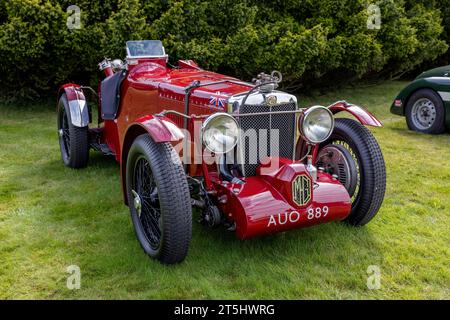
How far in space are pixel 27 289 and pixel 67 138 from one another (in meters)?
2.99

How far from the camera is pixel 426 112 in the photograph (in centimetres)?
740

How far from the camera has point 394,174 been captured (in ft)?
17.6

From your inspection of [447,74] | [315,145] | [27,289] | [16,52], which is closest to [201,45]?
[16,52]

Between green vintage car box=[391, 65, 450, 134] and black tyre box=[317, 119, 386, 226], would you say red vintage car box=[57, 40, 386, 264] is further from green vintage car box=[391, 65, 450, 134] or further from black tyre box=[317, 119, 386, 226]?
green vintage car box=[391, 65, 450, 134]

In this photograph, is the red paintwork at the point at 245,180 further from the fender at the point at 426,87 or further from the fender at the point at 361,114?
the fender at the point at 426,87

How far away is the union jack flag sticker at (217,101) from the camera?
350cm

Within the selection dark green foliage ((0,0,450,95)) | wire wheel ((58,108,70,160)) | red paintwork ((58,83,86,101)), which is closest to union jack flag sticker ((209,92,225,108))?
red paintwork ((58,83,86,101))

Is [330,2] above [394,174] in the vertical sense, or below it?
above

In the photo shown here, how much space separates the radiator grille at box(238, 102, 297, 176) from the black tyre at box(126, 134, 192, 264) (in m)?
0.60

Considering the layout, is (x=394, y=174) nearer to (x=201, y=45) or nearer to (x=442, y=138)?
(x=442, y=138)

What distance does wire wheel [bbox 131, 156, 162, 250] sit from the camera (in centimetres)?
341

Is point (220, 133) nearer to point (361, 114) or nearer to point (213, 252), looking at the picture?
point (213, 252)

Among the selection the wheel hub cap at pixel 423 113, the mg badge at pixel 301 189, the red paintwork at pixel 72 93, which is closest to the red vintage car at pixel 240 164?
the mg badge at pixel 301 189

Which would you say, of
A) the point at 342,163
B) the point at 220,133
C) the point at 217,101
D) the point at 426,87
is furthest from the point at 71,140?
the point at 426,87
